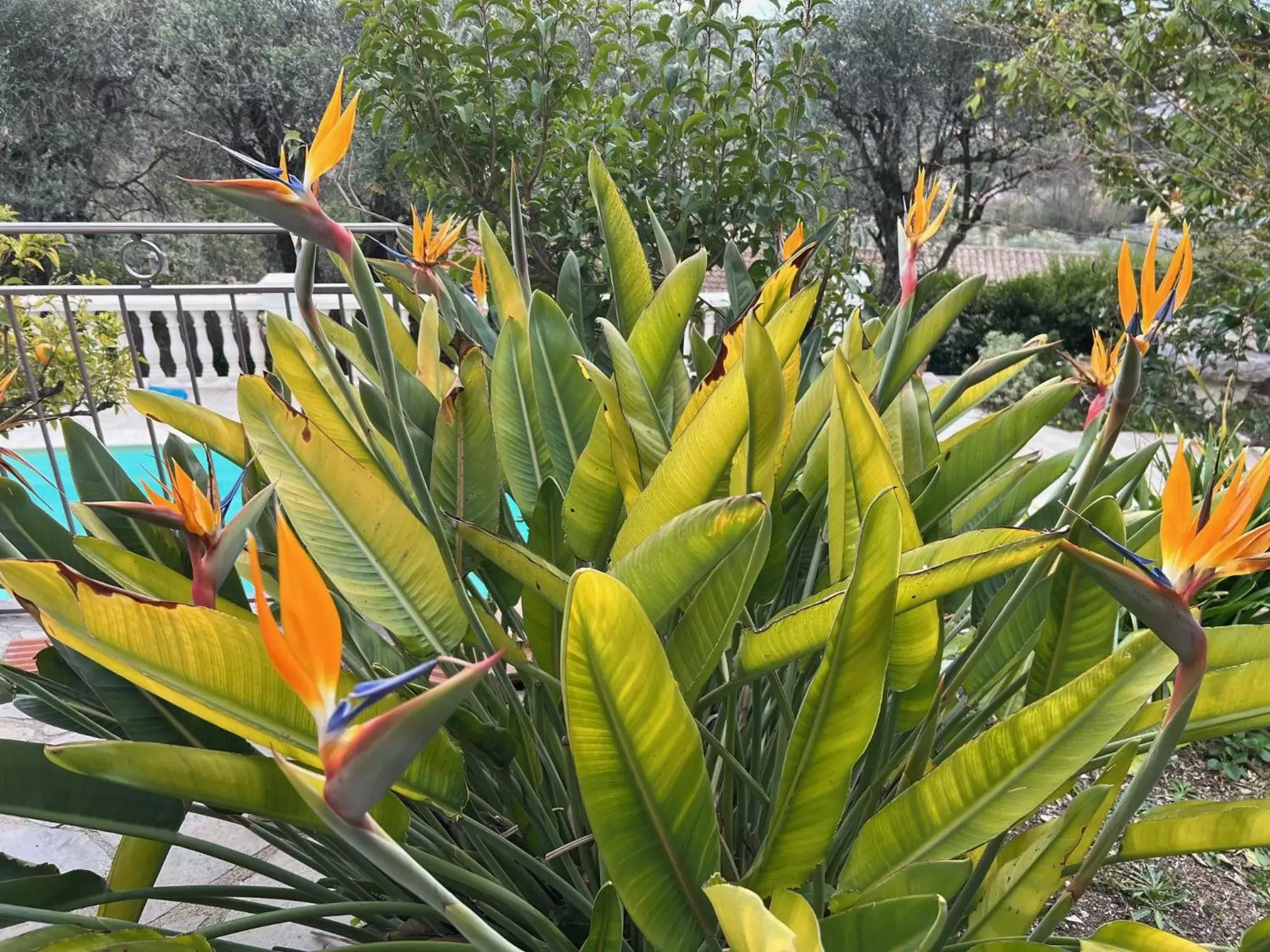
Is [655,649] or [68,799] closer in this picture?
[655,649]

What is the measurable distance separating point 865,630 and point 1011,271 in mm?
13290

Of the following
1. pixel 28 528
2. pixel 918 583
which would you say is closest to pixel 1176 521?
pixel 918 583

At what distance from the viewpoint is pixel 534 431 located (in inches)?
32.0

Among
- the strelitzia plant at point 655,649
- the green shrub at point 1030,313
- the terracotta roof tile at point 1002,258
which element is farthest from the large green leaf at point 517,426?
the terracotta roof tile at point 1002,258

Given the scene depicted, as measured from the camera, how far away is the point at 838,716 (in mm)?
472

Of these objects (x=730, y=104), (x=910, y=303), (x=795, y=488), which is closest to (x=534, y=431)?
(x=795, y=488)

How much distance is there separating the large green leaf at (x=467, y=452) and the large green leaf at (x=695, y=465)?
165mm

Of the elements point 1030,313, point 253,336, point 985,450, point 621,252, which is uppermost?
point 621,252

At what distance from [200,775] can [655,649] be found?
0.26m

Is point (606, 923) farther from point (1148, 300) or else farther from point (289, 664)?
point (1148, 300)

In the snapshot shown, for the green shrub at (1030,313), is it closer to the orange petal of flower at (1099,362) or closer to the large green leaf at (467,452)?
the orange petal of flower at (1099,362)

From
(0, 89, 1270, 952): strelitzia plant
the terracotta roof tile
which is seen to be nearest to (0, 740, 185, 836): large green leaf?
(0, 89, 1270, 952): strelitzia plant

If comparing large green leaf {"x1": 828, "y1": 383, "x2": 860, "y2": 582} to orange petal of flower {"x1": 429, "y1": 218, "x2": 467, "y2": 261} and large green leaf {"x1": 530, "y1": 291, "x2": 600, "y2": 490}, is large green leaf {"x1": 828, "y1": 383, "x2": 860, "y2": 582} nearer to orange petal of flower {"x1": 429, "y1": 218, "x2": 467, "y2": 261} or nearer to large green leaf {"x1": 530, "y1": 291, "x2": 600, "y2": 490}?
large green leaf {"x1": 530, "y1": 291, "x2": 600, "y2": 490}

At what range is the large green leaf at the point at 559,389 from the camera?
2.54ft
